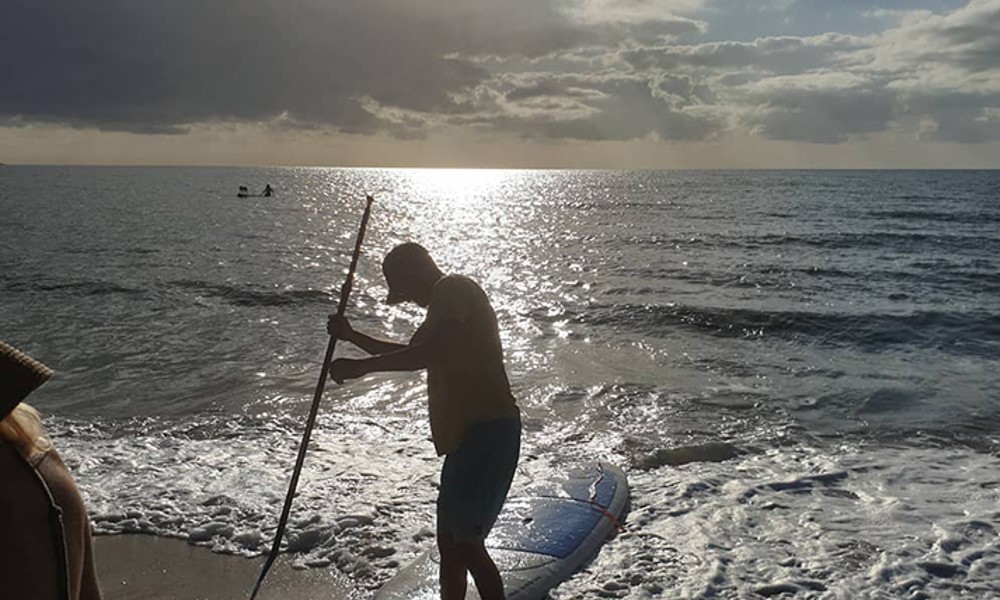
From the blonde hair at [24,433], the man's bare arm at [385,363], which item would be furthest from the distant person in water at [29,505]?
the man's bare arm at [385,363]

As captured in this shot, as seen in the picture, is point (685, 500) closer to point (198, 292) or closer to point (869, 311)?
point (869, 311)

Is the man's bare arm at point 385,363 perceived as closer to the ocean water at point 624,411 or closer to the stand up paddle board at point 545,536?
the stand up paddle board at point 545,536

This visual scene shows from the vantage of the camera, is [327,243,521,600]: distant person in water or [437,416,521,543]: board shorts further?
[437,416,521,543]: board shorts

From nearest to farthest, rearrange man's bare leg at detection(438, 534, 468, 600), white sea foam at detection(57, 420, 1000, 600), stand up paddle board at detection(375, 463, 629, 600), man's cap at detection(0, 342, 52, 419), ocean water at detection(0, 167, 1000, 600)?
1. man's cap at detection(0, 342, 52, 419)
2. man's bare leg at detection(438, 534, 468, 600)
3. stand up paddle board at detection(375, 463, 629, 600)
4. white sea foam at detection(57, 420, 1000, 600)
5. ocean water at detection(0, 167, 1000, 600)

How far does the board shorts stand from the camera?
13.6ft

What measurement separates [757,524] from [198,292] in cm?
1815

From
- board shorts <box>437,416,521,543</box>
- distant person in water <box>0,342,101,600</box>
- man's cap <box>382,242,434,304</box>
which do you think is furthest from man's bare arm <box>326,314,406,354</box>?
distant person in water <box>0,342,101,600</box>

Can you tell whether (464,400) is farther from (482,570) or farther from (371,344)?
(482,570)

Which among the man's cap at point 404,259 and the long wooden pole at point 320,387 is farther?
the long wooden pole at point 320,387

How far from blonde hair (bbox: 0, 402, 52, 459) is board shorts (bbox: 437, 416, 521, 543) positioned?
2582 millimetres

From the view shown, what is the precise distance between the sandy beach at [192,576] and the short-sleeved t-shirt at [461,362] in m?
2.51

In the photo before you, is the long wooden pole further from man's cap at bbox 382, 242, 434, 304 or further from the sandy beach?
man's cap at bbox 382, 242, 434, 304

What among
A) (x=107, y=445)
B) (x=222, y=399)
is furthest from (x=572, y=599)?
(x=222, y=399)

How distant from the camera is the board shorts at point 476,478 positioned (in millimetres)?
4133
